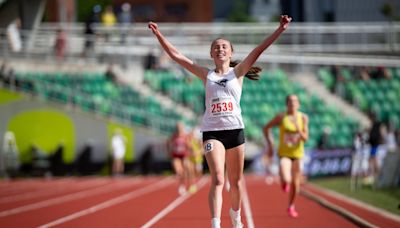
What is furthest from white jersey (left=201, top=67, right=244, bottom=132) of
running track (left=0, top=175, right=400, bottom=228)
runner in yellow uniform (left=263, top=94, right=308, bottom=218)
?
runner in yellow uniform (left=263, top=94, right=308, bottom=218)

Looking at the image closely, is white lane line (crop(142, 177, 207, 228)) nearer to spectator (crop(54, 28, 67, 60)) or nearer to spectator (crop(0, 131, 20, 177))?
spectator (crop(0, 131, 20, 177))

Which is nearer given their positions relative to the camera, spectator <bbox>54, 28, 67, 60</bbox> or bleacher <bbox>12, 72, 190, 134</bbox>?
bleacher <bbox>12, 72, 190, 134</bbox>

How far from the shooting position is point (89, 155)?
32.9 m

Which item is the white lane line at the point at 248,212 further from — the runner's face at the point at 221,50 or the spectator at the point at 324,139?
the spectator at the point at 324,139

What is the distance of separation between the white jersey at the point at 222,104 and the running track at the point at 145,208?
3.29m

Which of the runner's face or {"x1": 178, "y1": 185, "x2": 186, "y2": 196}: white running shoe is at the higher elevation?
the runner's face

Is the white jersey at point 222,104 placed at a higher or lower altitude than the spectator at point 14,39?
lower

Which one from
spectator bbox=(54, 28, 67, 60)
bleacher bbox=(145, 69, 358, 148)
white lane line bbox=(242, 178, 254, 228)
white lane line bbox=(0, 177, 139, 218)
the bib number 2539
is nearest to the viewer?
the bib number 2539

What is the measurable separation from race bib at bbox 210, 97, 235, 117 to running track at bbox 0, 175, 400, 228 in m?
3.37

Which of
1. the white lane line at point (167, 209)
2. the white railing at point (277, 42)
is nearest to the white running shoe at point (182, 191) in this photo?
the white lane line at point (167, 209)

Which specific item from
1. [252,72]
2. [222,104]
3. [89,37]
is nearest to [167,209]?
[252,72]

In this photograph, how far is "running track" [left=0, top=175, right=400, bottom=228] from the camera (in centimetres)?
1330

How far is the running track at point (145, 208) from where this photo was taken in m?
13.3

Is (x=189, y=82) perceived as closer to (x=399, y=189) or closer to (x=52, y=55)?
(x=52, y=55)
